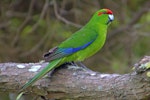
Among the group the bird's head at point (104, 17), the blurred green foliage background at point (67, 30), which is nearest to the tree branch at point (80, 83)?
the bird's head at point (104, 17)

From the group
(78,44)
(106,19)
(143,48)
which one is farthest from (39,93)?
(143,48)

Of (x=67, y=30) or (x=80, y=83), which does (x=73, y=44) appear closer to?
(x=80, y=83)

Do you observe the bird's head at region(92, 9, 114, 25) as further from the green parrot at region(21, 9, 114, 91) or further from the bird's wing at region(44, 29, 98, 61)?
the bird's wing at region(44, 29, 98, 61)

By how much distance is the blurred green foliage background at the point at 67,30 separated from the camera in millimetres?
7320

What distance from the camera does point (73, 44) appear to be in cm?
421

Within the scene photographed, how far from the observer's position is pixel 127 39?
7.57 metres

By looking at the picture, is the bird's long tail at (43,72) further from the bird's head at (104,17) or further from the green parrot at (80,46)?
the bird's head at (104,17)

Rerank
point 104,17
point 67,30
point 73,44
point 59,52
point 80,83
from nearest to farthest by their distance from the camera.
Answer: point 80,83
point 59,52
point 73,44
point 104,17
point 67,30

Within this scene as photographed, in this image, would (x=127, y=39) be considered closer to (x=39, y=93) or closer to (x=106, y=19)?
(x=106, y=19)

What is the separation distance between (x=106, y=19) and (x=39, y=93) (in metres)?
1.15

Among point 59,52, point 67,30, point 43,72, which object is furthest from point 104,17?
point 67,30

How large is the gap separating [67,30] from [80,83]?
153 inches

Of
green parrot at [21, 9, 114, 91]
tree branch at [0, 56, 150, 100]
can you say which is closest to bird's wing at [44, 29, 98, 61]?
green parrot at [21, 9, 114, 91]

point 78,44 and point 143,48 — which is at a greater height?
point 143,48
